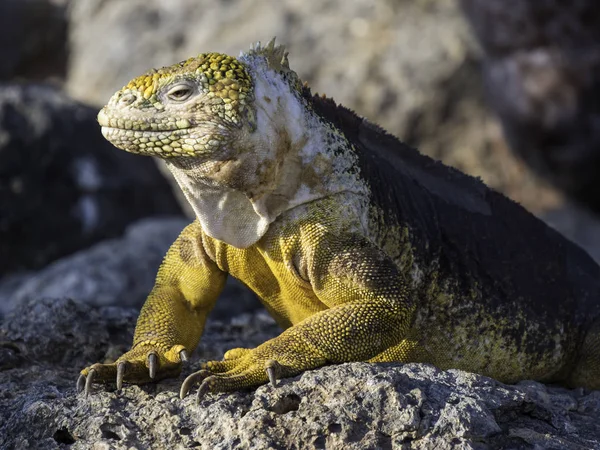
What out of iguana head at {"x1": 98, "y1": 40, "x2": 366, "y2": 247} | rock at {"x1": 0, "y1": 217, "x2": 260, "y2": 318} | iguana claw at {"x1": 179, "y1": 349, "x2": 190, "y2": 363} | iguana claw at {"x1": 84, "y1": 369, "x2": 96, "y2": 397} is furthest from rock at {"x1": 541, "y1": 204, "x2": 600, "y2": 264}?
iguana claw at {"x1": 84, "y1": 369, "x2": 96, "y2": 397}

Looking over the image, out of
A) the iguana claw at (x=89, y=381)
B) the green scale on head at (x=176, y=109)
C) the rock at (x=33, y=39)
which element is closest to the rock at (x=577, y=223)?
the green scale on head at (x=176, y=109)

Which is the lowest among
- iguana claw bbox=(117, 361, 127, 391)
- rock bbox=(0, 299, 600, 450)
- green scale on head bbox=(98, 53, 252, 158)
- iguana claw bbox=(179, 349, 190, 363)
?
rock bbox=(0, 299, 600, 450)

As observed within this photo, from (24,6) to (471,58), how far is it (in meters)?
7.97

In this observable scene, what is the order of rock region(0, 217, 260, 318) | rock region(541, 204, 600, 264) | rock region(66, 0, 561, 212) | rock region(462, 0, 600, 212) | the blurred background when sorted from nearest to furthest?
rock region(0, 217, 260, 318) → the blurred background → rock region(541, 204, 600, 264) → rock region(462, 0, 600, 212) → rock region(66, 0, 561, 212)

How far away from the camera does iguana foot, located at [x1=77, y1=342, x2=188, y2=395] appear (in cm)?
375

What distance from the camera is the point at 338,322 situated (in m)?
3.89

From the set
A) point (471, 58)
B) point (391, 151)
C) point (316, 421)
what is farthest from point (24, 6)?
point (316, 421)

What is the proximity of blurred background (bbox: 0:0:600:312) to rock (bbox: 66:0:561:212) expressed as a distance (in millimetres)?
20

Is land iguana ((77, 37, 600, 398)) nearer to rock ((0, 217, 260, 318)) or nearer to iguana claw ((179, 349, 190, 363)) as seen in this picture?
iguana claw ((179, 349, 190, 363))

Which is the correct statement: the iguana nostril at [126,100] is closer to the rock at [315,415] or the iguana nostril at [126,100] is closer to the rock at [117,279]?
the rock at [315,415]

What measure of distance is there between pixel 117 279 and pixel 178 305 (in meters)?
4.29

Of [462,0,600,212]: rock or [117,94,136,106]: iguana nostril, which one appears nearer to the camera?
[117,94,136,106]: iguana nostril

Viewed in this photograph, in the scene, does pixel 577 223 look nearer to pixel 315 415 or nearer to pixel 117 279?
pixel 117 279

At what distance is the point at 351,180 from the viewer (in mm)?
4203
